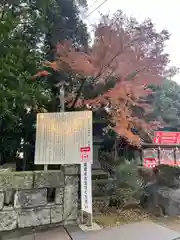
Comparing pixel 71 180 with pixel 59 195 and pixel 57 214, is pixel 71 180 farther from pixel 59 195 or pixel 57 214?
pixel 57 214

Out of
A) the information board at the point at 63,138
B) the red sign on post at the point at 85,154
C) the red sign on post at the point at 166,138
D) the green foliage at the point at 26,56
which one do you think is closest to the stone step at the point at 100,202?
the red sign on post at the point at 85,154

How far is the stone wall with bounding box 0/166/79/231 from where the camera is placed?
3.84 m

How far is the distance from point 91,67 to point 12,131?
3.52m

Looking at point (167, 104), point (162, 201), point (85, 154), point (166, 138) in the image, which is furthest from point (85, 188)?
point (167, 104)

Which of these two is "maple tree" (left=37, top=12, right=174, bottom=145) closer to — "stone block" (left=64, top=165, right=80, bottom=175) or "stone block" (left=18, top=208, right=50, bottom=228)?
"stone block" (left=64, top=165, right=80, bottom=175)

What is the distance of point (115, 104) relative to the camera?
19.1 ft

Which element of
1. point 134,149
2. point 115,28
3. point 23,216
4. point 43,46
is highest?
point 43,46

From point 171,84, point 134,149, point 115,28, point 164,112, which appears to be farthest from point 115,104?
point 171,84

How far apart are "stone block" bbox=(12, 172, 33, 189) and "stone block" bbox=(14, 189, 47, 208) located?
0.30ft

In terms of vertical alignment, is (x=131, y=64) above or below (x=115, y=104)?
above

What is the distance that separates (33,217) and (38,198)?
0.29 meters

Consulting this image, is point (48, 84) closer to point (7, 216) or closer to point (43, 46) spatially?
point (43, 46)

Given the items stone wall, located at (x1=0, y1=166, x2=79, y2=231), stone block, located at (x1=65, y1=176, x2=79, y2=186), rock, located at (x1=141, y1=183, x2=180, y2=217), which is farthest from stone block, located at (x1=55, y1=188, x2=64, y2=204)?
rock, located at (x1=141, y1=183, x2=180, y2=217)

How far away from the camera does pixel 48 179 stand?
412cm
